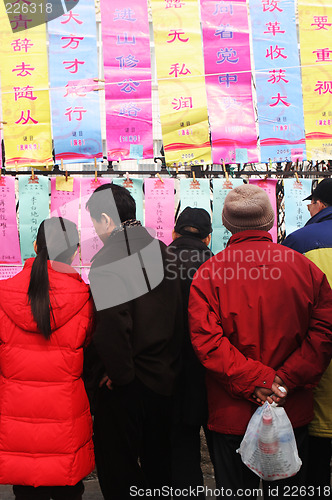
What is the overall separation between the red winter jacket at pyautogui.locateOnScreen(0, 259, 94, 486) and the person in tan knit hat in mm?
705

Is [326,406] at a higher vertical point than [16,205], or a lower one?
lower

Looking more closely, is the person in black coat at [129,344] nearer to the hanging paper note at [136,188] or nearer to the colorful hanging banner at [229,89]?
the hanging paper note at [136,188]

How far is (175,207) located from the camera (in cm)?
456

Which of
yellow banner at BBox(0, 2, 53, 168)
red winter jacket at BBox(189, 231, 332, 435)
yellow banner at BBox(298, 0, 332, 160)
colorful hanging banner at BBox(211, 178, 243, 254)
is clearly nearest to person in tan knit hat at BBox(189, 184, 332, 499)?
red winter jacket at BBox(189, 231, 332, 435)

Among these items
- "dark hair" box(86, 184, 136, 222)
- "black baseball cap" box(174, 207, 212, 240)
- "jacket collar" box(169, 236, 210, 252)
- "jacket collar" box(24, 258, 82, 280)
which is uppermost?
"dark hair" box(86, 184, 136, 222)

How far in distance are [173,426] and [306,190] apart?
103 inches

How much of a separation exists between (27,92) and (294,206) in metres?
2.59

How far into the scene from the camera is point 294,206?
462 centimetres

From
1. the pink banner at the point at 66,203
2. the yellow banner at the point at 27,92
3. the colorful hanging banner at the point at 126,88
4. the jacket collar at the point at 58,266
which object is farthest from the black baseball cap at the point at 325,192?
the yellow banner at the point at 27,92

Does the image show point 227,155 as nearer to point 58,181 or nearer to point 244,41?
point 244,41

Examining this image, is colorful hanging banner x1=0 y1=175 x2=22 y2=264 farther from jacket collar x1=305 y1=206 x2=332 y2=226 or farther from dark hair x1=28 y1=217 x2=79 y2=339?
jacket collar x1=305 y1=206 x2=332 y2=226

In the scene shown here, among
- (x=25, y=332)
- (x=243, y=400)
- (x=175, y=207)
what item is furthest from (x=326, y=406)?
(x=175, y=207)

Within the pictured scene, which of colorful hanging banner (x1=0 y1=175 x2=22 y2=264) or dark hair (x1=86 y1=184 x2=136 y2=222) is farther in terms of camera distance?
colorful hanging banner (x1=0 y1=175 x2=22 y2=264)

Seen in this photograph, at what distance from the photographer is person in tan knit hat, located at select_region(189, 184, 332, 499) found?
2.47m
